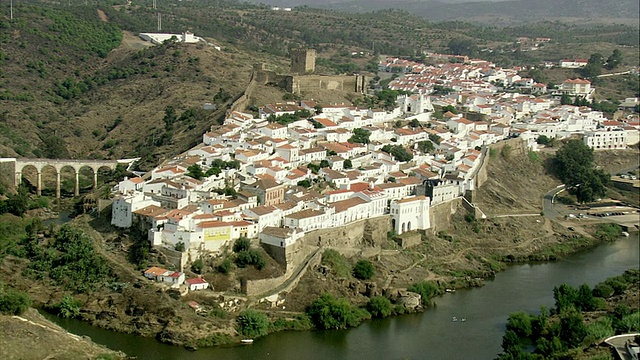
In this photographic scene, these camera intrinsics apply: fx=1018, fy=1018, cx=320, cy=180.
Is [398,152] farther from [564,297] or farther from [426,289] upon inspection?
[564,297]

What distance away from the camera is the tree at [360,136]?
1246 inches

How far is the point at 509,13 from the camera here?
13512 cm

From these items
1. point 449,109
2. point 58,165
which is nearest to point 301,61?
point 449,109

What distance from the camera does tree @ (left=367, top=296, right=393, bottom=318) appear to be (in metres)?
22.3

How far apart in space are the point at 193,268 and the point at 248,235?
1.57m

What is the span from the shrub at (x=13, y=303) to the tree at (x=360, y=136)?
45.9 ft

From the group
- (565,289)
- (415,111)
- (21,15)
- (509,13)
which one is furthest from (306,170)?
(509,13)

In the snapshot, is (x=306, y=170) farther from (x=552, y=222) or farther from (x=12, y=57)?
(x=12, y=57)

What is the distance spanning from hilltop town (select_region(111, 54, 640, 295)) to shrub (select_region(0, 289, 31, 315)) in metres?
2.97

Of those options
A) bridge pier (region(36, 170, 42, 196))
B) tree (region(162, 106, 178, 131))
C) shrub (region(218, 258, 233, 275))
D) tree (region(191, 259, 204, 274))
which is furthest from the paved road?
bridge pier (region(36, 170, 42, 196))

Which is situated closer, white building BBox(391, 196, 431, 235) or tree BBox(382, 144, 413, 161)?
white building BBox(391, 196, 431, 235)

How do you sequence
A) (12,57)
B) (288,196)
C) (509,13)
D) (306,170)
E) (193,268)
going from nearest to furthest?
(193,268) → (288,196) → (306,170) → (12,57) → (509,13)

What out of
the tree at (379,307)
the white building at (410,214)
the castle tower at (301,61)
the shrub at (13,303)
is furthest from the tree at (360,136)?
the shrub at (13,303)

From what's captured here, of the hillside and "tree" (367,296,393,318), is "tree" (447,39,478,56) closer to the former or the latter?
"tree" (367,296,393,318)
